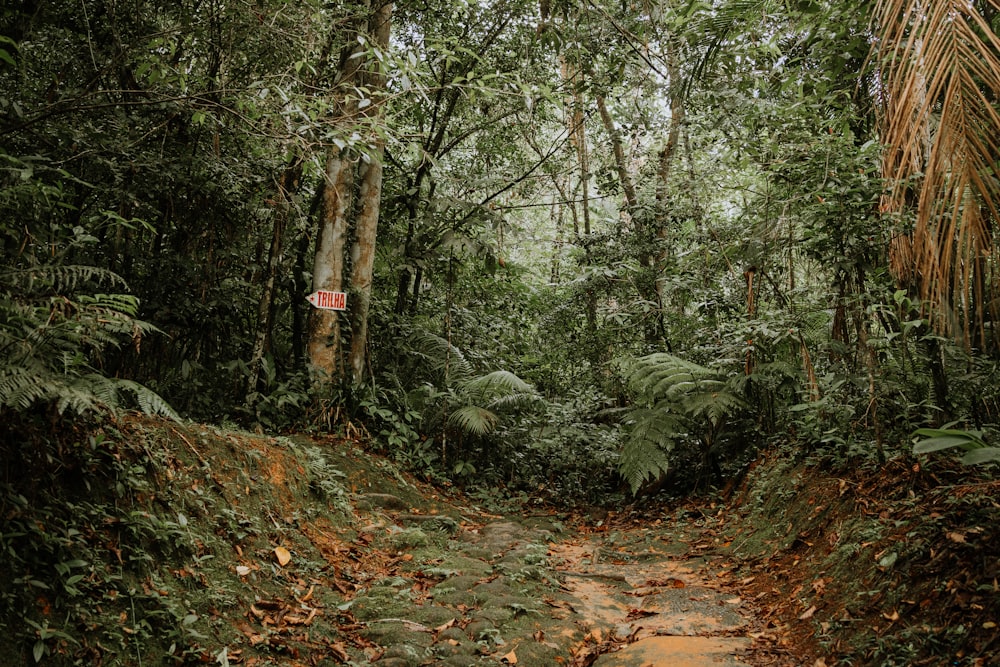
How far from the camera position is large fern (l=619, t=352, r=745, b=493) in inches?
278

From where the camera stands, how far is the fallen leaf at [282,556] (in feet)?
13.3

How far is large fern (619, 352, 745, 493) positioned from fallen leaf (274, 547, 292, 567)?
3918 millimetres

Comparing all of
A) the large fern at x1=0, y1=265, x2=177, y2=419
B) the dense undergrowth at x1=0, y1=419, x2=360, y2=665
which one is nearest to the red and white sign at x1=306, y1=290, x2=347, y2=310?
the dense undergrowth at x1=0, y1=419, x2=360, y2=665

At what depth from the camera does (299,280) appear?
24.1 feet

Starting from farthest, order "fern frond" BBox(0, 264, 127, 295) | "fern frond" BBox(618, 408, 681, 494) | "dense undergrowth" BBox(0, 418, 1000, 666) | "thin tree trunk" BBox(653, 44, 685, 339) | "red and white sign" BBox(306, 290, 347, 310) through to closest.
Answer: "thin tree trunk" BBox(653, 44, 685, 339) → "fern frond" BBox(618, 408, 681, 494) → "red and white sign" BBox(306, 290, 347, 310) → "fern frond" BBox(0, 264, 127, 295) → "dense undergrowth" BBox(0, 418, 1000, 666)

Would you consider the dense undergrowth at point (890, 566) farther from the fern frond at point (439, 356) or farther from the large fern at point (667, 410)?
the fern frond at point (439, 356)

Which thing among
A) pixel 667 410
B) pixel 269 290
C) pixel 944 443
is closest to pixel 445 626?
pixel 944 443

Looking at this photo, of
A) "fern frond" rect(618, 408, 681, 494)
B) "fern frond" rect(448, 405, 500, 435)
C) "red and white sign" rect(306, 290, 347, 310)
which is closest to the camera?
"red and white sign" rect(306, 290, 347, 310)

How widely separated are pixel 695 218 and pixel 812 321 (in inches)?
126

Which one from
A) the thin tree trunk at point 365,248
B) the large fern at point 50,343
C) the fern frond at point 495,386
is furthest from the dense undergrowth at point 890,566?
the thin tree trunk at point 365,248

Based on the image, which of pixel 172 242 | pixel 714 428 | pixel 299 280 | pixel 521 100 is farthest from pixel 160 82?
pixel 714 428

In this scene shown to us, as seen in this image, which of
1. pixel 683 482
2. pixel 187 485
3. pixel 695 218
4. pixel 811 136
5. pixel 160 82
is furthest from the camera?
pixel 695 218

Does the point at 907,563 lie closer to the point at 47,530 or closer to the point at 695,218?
the point at 47,530

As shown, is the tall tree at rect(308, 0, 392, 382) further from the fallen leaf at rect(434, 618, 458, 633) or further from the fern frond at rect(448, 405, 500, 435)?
the fallen leaf at rect(434, 618, 458, 633)
